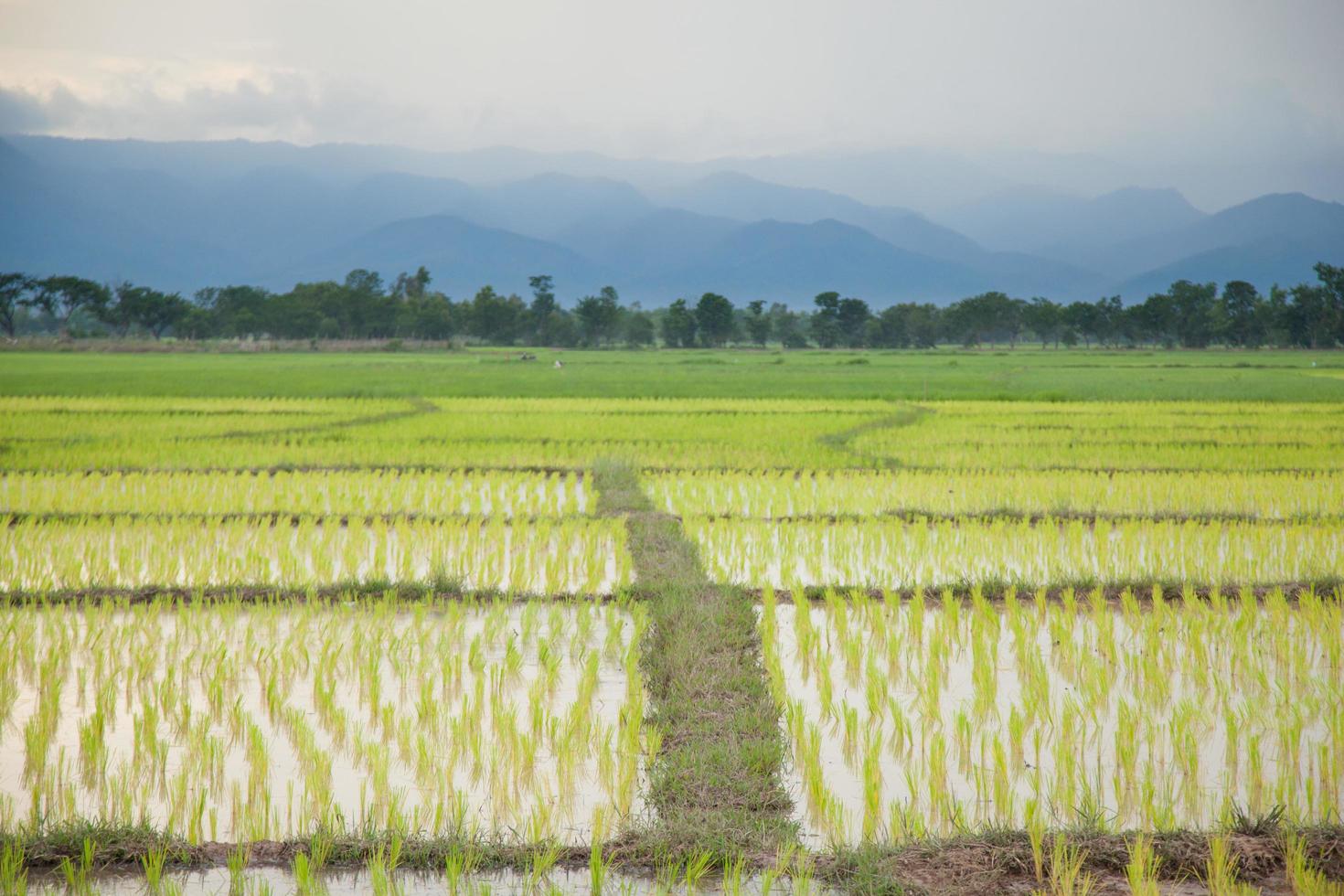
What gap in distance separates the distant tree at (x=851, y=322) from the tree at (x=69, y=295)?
2227 inches

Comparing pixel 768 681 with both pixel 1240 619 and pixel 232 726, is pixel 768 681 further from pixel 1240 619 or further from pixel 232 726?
pixel 1240 619

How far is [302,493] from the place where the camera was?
9039 millimetres

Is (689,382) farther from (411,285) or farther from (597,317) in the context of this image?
(411,285)

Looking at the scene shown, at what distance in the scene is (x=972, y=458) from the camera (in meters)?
11.8

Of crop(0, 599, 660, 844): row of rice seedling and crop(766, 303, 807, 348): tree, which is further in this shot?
crop(766, 303, 807, 348): tree

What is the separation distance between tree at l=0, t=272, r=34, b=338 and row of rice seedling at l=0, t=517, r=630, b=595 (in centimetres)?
7123

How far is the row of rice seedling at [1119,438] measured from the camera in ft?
37.7

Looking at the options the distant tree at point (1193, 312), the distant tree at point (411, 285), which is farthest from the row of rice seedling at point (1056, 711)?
the distant tree at point (411, 285)

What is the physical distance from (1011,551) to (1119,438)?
7.59 metres

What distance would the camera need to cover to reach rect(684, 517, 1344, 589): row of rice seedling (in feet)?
20.4

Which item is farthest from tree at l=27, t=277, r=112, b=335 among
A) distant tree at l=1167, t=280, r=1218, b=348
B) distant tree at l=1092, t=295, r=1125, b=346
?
distant tree at l=1167, t=280, r=1218, b=348

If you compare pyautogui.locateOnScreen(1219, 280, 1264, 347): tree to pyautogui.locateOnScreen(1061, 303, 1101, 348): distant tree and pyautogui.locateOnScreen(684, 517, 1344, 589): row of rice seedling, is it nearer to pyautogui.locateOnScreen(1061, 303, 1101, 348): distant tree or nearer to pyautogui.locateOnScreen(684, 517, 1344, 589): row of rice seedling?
pyautogui.locateOnScreen(1061, 303, 1101, 348): distant tree

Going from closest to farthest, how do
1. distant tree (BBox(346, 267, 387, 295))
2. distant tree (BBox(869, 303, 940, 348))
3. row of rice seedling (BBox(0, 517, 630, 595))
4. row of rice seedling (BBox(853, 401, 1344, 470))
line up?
row of rice seedling (BBox(0, 517, 630, 595)) → row of rice seedling (BBox(853, 401, 1344, 470)) → distant tree (BBox(346, 267, 387, 295)) → distant tree (BBox(869, 303, 940, 348))

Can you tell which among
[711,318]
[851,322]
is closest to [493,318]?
[711,318]
